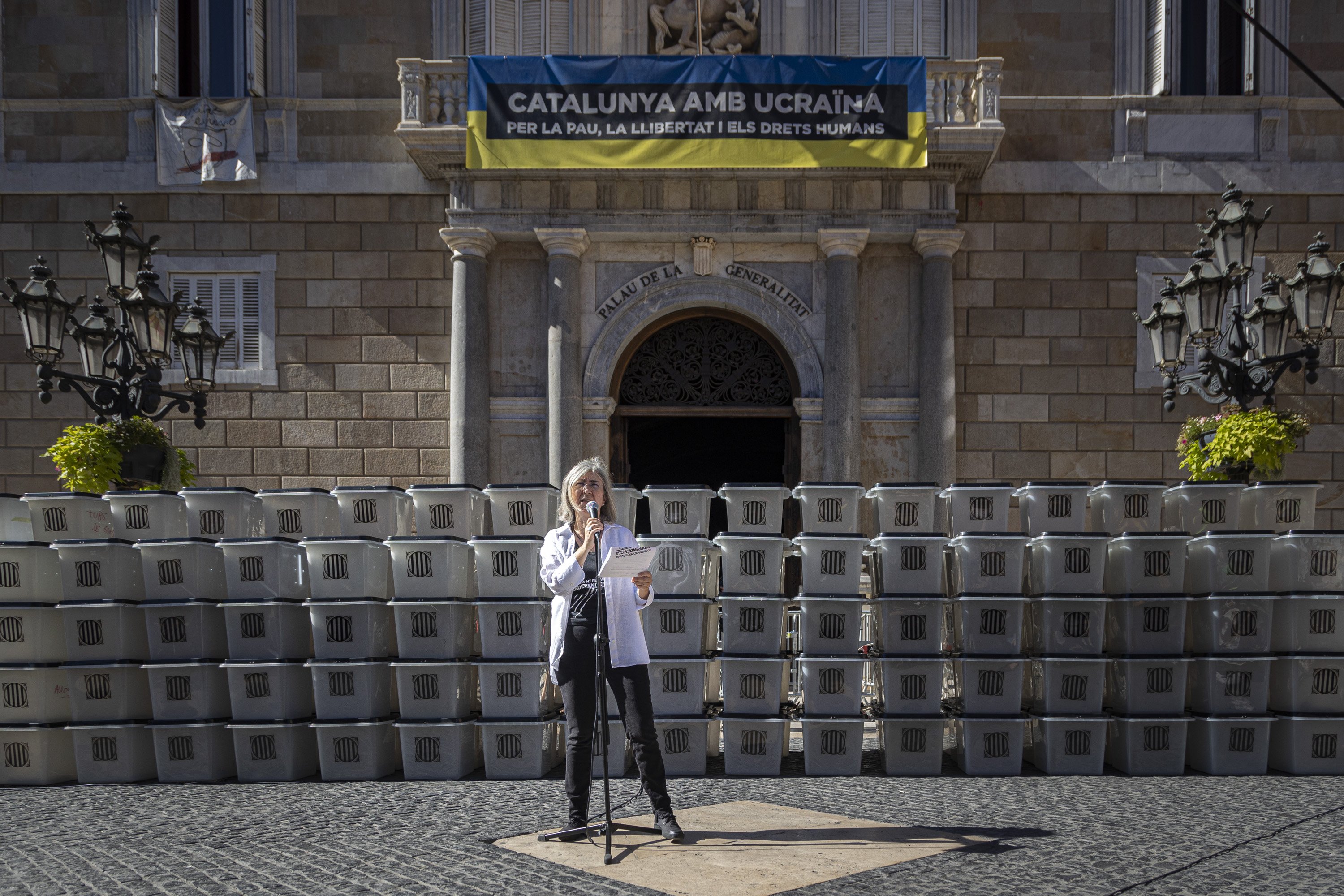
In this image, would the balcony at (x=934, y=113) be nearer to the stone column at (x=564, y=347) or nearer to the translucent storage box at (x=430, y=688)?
the stone column at (x=564, y=347)

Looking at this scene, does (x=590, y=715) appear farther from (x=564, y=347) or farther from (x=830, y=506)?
(x=564, y=347)

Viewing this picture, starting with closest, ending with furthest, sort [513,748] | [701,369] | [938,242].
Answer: [513,748] < [938,242] < [701,369]

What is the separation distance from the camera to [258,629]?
298 inches

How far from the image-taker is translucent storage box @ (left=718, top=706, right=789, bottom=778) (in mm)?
7562

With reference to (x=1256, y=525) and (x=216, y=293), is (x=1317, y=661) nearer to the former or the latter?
(x=1256, y=525)

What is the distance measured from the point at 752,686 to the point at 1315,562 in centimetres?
376

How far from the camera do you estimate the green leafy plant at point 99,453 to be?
929 centimetres

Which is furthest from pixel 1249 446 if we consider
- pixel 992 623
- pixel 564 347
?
pixel 564 347

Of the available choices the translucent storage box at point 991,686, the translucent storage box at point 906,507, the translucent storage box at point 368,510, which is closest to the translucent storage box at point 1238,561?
the translucent storage box at point 991,686

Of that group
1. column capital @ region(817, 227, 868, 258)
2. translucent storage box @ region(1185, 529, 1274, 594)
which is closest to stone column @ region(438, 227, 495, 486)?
column capital @ region(817, 227, 868, 258)

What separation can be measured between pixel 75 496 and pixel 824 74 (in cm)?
919

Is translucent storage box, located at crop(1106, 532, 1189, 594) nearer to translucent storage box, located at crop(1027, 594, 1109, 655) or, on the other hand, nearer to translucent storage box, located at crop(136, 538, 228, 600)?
translucent storage box, located at crop(1027, 594, 1109, 655)

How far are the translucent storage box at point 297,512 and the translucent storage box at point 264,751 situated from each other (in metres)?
1.28

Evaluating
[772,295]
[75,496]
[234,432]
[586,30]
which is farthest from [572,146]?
[75,496]
